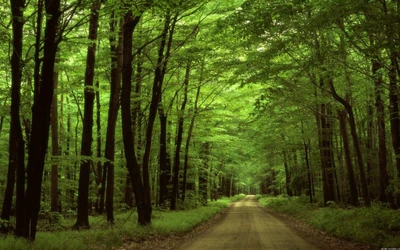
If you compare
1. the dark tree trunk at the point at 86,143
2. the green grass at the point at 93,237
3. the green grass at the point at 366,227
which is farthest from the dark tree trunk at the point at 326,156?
the dark tree trunk at the point at 86,143

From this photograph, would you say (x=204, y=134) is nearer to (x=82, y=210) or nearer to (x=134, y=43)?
(x=134, y=43)

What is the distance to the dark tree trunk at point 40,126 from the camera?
8.33m

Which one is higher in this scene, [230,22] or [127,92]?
[230,22]

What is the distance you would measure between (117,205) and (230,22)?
1891 centimetres

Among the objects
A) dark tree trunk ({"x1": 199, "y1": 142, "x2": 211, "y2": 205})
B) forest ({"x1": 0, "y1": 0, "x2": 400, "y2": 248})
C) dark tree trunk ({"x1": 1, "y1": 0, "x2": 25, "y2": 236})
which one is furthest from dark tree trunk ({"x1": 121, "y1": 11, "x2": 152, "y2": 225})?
dark tree trunk ({"x1": 199, "y1": 142, "x2": 211, "y2": 205})

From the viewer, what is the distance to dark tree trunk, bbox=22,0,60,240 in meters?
8.33

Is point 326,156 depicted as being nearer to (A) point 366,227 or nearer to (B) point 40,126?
(A) point 366,227

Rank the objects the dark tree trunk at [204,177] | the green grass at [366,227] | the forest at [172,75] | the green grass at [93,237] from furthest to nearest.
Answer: the dark tree trunk at [204,177]
the green grass at [366,227]
the forest at [172,75]
the green grass at [93,237]

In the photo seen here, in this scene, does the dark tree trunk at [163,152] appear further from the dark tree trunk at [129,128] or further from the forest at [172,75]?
the dark tree trunk at [129,128]

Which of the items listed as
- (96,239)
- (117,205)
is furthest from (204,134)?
(96,239)

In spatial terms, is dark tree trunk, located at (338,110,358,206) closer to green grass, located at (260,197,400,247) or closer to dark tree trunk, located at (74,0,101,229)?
green grass, located at (260,197,400,247)

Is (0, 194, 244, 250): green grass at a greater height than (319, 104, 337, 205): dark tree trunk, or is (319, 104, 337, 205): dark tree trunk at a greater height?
(319, 104, 337, 205): dark tree trunk

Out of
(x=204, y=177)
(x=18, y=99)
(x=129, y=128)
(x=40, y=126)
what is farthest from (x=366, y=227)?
(x=204, y=177)

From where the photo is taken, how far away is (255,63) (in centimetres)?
1452
